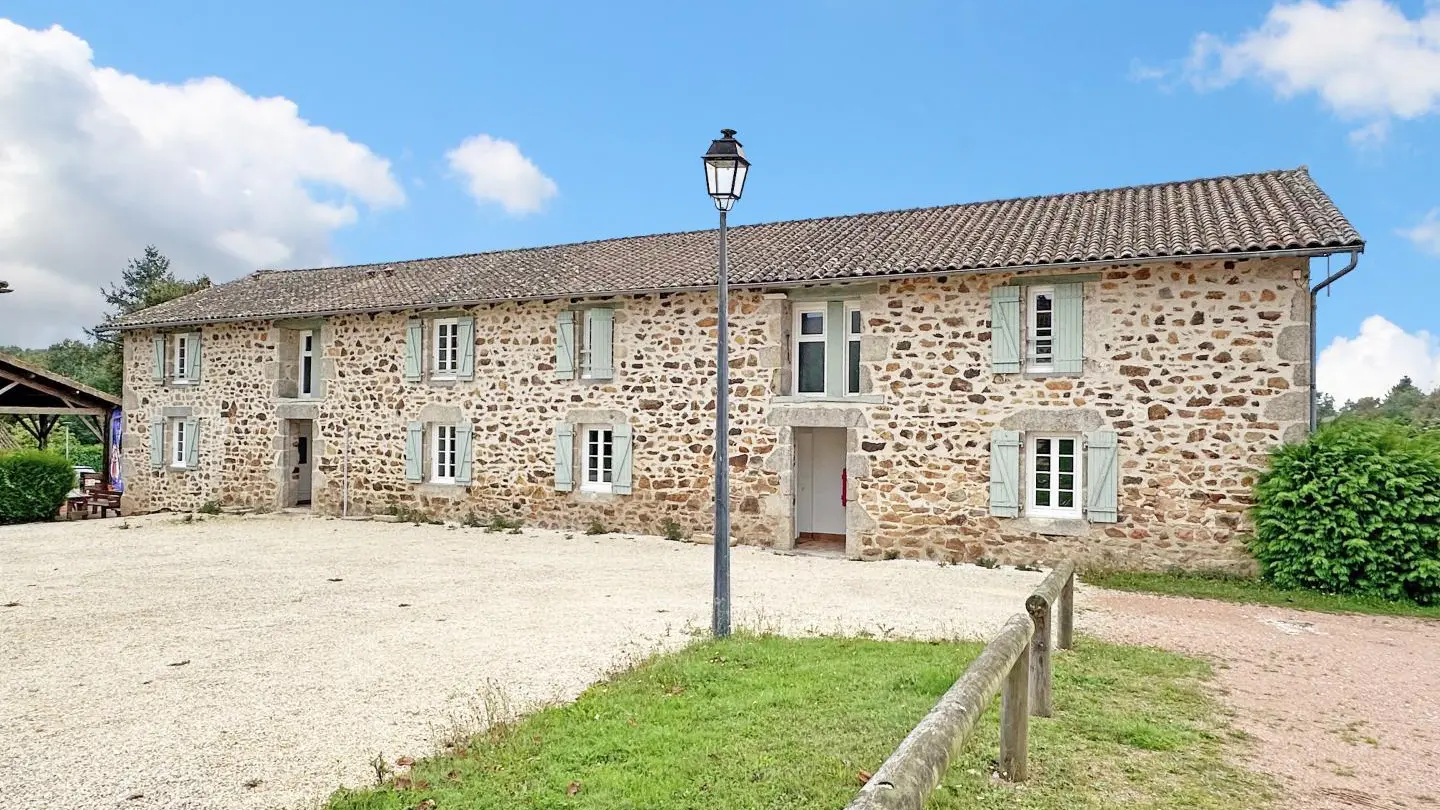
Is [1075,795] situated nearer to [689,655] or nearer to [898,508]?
[689,655]

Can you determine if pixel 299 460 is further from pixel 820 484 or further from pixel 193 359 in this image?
pixel 820 484

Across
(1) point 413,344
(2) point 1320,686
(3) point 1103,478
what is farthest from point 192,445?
(2) point 1320,686

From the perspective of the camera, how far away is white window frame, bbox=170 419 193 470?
1745 centimetres

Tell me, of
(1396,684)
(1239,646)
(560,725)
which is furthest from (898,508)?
(560,725)

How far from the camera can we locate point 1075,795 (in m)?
3.41

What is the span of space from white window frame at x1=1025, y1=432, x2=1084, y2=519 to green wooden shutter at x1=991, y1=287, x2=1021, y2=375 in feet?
3.21

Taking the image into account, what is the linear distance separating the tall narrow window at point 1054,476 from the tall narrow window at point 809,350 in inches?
126

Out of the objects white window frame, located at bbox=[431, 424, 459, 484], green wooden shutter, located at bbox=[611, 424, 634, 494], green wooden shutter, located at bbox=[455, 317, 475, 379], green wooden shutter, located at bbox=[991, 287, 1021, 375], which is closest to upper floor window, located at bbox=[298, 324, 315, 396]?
white window frame, located at bbox=[431, 424, 459, 484]

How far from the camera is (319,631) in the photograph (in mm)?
7031

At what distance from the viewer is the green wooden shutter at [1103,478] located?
1022 cm

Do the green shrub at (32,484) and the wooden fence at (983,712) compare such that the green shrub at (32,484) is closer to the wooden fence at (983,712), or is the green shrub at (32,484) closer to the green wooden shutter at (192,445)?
the green wooden shutter at (192,445)

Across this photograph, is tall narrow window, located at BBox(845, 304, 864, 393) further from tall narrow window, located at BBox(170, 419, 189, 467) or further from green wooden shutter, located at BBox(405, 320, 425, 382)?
tall narrow window, located at BBox(170, 419, 189, 467)

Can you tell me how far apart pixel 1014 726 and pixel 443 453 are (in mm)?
13262

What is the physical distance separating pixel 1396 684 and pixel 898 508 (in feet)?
20.1
